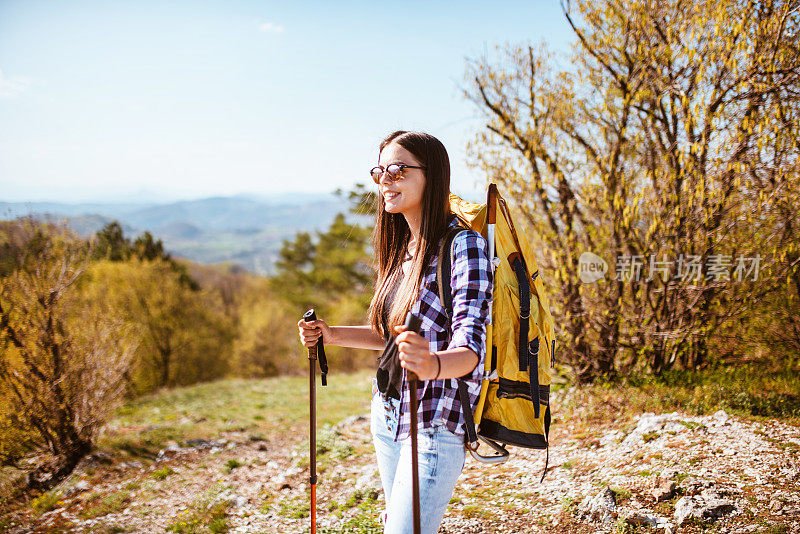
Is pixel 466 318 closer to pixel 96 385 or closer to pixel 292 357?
pixel 96 385

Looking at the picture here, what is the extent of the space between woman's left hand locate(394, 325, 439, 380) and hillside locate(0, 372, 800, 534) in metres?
3.18

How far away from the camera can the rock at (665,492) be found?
413 centimetres

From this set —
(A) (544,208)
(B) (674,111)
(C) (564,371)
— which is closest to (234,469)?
(C) (564,371)

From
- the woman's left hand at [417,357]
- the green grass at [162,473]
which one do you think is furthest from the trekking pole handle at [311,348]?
the green grass at [162,473]

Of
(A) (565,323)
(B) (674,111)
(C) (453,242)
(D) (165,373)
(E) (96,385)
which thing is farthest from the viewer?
(D) (165,373)

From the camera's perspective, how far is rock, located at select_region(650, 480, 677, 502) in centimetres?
413

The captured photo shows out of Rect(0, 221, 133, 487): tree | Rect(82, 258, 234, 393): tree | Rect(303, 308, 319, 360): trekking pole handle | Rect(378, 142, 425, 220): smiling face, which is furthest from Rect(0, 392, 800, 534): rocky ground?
Rect(82, 258, 234, 393): tree

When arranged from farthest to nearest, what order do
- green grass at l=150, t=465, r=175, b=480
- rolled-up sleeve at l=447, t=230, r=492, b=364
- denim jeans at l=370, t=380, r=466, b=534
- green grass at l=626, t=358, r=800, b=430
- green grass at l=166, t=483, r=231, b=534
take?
green grass at l=150, t=465, r=175, b=480, green grass at l=626, t=358, r=800, b=430, green grass at l=166, t=483, r=231, b=534, denim jeans at l=370, t=380, r=466, b=534, rolled-up sleeve at l=447, t=230, r=492, b=364

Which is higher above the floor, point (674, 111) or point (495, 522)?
point (674, 111)

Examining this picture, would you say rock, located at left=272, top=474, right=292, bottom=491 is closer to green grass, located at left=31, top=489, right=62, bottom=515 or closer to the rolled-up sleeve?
green grass, located at left=31, top=489, right=62, bottom=515

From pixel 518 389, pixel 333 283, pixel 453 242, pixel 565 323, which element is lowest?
pixel 333 283

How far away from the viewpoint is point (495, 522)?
4.46 meters

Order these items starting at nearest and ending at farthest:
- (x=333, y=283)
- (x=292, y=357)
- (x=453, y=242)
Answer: (x=453, y=242) → (x=292, y=357) → (x=333, y=283)

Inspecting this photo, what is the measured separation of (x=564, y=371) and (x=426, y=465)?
6.06 meters
